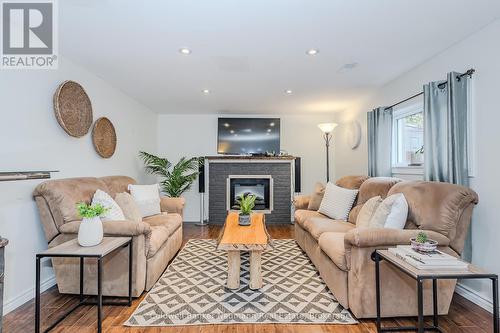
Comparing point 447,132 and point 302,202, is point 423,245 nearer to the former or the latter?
point 447,132

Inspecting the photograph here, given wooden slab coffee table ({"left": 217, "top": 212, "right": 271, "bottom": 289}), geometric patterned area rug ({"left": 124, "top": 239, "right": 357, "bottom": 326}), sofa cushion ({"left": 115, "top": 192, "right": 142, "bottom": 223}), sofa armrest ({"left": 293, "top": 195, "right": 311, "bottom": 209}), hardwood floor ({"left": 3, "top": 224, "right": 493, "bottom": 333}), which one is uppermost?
sofa cushion ({"left": 115, "top": 192, "right": 142, "bottom": 223})

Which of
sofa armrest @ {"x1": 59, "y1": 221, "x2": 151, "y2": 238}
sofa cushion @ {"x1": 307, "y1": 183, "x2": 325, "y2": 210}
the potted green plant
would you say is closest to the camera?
sofa armrest @ {"x1": 59, "y1": 221, "x2": 151, "y2": 238}

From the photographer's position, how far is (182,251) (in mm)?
3824

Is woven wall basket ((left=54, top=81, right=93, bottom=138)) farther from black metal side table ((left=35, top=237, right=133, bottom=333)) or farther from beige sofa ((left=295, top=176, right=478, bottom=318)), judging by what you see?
beige sofa ((left=295, top=176, right=478, bottom=318))

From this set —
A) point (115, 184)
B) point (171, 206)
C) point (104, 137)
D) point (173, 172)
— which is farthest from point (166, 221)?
point (173, 172)

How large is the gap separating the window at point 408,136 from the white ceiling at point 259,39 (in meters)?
0.52

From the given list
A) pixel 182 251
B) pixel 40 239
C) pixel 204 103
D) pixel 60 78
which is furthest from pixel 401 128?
pixel 40 239

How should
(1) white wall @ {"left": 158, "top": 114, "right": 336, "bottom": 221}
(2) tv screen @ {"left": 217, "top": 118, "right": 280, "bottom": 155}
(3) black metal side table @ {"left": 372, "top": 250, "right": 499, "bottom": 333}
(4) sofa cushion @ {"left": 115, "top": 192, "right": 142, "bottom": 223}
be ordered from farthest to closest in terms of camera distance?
(1) white wall @ {"left": 158, "top": 114, "right": 336, "bottom": 221} < (2) tv screen @ {"left": 217, "top": 118, "right": 280, "bottom": 155} < (4) sofa cushion @ {"left": 115, "top": 192, "right": 142, "bottom": 223} < (3) black metal side table @ {"left": 372, "top": 250, "right": 499, "bottom": 333}

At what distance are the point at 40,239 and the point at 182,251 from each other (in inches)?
65.7

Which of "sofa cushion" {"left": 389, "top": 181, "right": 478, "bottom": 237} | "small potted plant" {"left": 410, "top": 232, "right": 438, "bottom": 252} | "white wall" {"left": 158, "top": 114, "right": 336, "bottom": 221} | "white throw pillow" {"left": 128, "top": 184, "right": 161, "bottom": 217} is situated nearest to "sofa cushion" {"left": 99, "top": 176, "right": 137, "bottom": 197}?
"white throw pillow" {"left": 128, "top": 184, "right": 161, "bottom": 217}

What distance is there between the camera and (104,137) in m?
3.69

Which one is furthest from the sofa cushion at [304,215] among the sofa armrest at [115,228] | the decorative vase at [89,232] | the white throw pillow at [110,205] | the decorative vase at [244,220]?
the decorative vase at [89,232]

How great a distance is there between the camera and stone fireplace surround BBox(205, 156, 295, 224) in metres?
5.64

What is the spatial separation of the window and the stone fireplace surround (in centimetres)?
213
